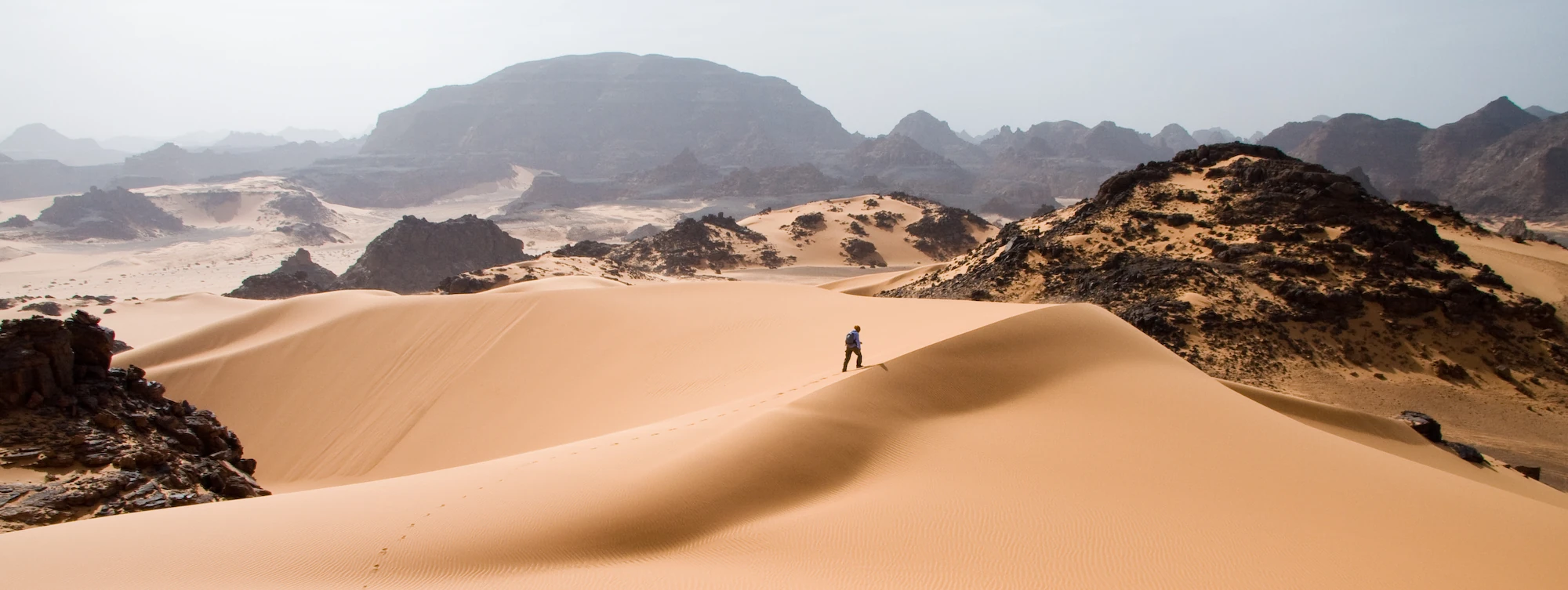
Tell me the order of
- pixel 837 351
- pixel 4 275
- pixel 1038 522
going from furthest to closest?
pixel 4 275, pixel 837 351, pixel 1038 522

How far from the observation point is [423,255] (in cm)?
3903

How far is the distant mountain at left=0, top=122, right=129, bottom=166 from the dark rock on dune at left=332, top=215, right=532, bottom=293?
168755mm

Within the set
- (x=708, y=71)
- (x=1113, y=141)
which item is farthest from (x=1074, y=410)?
(x=708, y=71)

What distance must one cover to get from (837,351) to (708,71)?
16784 cm

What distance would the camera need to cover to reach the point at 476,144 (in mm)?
126688

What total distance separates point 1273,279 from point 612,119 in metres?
133

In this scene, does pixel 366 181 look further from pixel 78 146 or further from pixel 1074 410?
pixel 78 146

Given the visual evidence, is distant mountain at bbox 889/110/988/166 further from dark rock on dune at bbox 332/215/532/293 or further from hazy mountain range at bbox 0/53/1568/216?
dark rock on dune at bbox 332/215/532/293

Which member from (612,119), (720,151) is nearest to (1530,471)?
(720,151)

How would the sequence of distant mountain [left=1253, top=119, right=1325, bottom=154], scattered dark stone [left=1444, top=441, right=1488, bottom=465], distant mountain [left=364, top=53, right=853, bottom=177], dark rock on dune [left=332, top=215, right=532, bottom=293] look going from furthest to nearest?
distant mountain [left=364, top=53, right=853, bottom=177]
distant mountain [left=1253, top=119, right=1325, bottom=154]
dark rock on dune [left=332, top=215, right=532, bottom=293]
scattered dark stone [left=1444, top=441, right=1488, bottom=465]

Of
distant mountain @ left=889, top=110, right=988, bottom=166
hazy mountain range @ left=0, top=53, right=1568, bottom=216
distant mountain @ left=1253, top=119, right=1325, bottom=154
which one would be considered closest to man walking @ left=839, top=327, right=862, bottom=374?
hazy mountain range @ left=0, top=53, right=1568, bottom=216

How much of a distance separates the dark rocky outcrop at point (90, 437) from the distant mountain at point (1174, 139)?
472 feet

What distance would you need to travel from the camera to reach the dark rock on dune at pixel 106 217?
187ft

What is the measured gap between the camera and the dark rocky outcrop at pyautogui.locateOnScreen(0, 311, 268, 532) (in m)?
6.24
